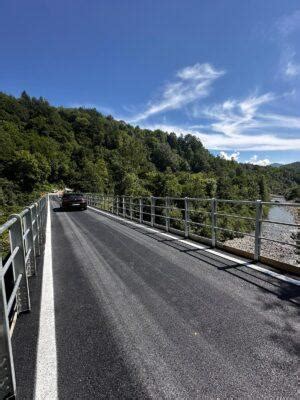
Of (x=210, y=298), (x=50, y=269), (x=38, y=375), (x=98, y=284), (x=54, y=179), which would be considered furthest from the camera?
(x=54, y=179)

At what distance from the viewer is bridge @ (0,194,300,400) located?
2137 millimetres

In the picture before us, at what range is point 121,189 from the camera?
6053cm

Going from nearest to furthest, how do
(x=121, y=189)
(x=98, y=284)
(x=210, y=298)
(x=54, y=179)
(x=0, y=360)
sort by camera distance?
(x=0, y=360) → (x=210, y=298) → (x=98, y=284) → (x=121, y=189) → (x=54, y=179)

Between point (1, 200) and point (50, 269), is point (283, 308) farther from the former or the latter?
point (1, 200)

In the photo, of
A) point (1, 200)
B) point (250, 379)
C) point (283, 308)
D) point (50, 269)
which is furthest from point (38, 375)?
point (1, 200)

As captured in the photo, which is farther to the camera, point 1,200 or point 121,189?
point 1,200

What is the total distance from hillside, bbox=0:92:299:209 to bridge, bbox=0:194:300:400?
46442mm

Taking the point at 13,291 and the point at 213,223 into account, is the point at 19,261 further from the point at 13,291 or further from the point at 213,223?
the point at 213,223

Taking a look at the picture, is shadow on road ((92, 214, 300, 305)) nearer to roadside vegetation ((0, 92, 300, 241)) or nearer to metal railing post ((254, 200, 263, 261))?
metal railing post ((254, 200, 263, 261))

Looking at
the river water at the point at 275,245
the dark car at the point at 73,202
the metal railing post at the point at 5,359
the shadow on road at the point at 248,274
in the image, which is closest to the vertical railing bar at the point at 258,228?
the shadow on road at the point at 248,274

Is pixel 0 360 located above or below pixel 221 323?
above

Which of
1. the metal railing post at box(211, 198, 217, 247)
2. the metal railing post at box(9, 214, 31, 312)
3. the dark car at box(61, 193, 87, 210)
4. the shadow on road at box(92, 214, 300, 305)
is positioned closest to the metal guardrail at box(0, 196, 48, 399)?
the metal railing post at box(9, 214, 31, 312)

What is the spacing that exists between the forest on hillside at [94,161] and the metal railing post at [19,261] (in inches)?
1874

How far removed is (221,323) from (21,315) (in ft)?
8.00
